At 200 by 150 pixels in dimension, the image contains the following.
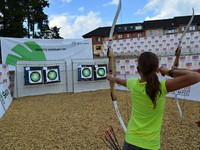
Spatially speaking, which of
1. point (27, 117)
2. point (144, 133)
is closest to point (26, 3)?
point (27, 117)

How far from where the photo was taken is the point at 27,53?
1293 cm

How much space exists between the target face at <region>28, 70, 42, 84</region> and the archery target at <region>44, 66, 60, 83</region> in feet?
1.16

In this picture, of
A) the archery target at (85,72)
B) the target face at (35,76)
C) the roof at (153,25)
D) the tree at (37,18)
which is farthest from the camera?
the roof at (153,25)

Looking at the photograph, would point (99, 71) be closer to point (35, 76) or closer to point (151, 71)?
point (35, 76)

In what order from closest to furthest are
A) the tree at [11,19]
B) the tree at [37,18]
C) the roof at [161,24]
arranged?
1. the tree at [11,19]
2. the tree at [37,18]
3. the roof at [161,24]

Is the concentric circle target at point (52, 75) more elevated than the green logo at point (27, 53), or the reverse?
the green logo at point (27, 53)

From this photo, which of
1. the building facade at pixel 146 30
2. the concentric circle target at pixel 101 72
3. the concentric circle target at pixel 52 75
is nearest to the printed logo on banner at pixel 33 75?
the concentric circle target at pixel 52 75

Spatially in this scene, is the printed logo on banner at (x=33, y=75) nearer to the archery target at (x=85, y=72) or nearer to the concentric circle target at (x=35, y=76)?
the concentric circle target at (x=35, y=76)

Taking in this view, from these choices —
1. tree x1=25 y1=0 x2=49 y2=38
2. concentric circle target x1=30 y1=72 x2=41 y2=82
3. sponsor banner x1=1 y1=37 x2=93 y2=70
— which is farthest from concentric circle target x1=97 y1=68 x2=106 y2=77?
tree x1=25 y1=0 x2=49 y2=38

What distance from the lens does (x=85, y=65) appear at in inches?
484

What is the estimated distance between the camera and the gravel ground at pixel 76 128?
422 cm

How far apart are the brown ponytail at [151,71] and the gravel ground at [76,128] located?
8.72 feet

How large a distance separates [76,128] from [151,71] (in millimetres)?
3970

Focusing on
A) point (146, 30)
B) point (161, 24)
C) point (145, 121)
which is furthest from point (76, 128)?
point (161, 24)
